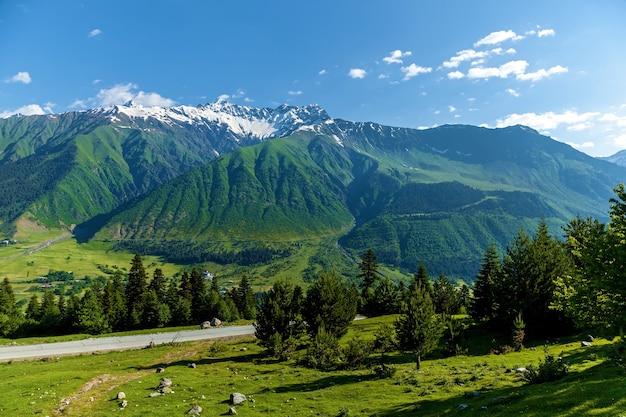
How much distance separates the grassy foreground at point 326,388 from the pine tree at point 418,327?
9.36 ft

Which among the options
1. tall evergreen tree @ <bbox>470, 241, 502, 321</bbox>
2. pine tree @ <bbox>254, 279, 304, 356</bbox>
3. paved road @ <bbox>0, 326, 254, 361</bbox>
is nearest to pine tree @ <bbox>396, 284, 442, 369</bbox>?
tall evergreen tree @ <bbox>470, 241, 502, 321</bbox>

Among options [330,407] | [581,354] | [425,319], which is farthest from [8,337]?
[581,354]

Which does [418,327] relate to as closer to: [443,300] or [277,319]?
[277,319]

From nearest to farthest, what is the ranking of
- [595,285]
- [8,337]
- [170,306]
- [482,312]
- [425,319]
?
[595,285] → [425,319] → [482,312] → [8,337] → [170,306]

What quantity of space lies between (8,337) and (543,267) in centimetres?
10419

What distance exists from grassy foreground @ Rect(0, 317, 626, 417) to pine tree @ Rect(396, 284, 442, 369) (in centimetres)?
285

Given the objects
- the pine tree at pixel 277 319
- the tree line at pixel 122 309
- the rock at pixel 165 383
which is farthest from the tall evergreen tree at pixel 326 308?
the tree line at pixel 122 309

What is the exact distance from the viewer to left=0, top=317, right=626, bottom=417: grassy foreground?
23.3 metres

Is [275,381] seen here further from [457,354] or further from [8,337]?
[8,337]

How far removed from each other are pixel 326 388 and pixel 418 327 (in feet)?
39.0

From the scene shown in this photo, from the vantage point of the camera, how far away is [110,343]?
231 feet

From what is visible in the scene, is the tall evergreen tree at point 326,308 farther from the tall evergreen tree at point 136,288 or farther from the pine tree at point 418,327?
the tall evergreen tree at point 136,288

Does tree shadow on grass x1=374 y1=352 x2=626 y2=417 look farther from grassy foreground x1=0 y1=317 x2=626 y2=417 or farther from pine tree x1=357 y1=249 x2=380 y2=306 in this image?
pine tree x1=357 y1=249 x2=380 y2=306

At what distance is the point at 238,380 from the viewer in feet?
139
